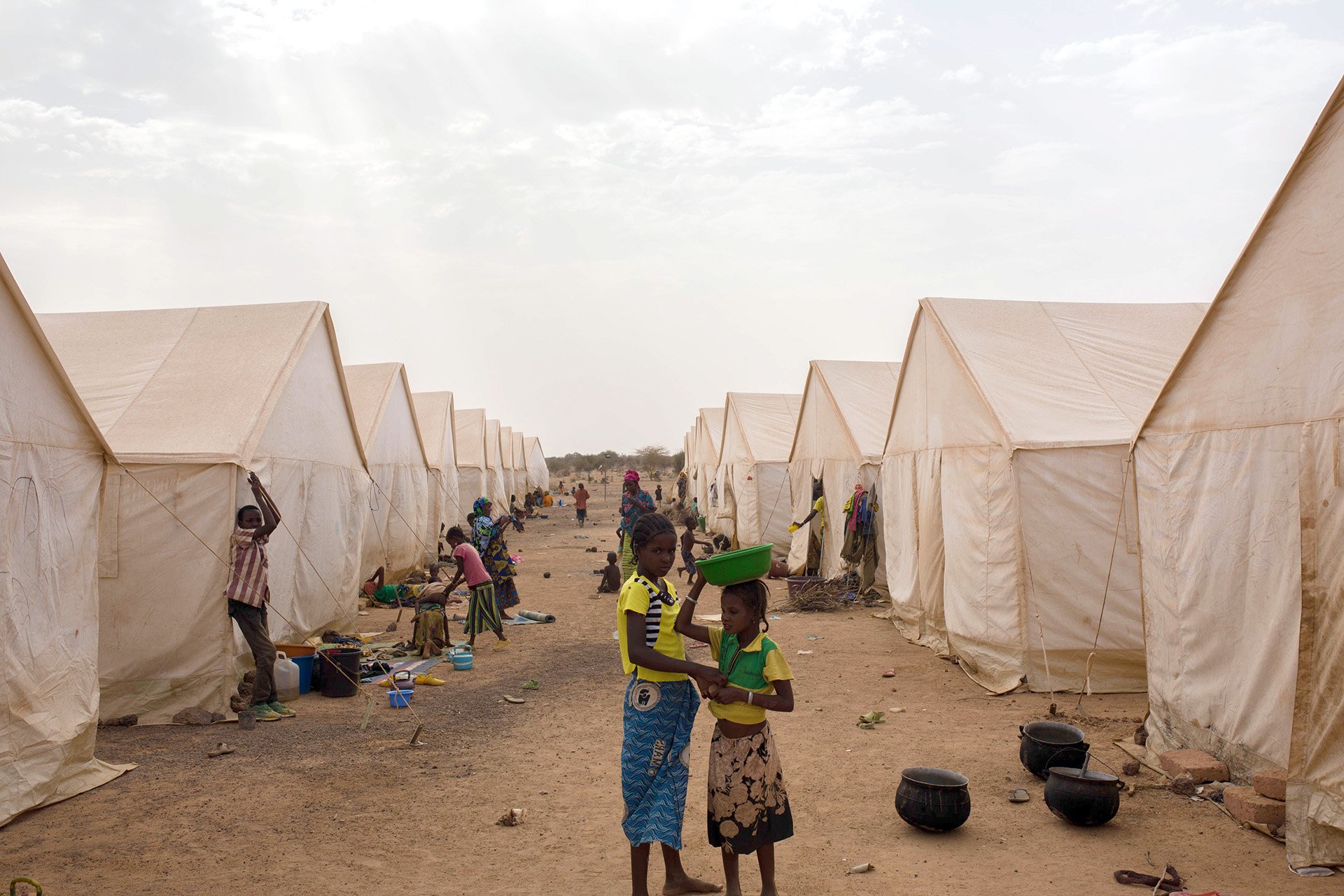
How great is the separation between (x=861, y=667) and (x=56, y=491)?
23.5ft

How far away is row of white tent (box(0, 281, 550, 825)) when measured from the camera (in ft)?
17.3

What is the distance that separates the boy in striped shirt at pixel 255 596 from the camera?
7.37 meters

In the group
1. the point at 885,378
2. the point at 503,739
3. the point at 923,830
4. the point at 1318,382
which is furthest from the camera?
the point at 885,378

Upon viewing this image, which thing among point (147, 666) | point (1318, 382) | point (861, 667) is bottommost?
point (861, 667)

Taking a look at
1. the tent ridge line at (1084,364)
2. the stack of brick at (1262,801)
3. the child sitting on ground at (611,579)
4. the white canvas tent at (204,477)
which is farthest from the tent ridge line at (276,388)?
the tent ridge line at (1084,364)

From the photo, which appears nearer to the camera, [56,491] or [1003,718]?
[56,491]

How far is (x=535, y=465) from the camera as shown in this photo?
52.9 m

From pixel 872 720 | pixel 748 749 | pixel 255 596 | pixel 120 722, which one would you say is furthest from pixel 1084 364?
pixel 120 722

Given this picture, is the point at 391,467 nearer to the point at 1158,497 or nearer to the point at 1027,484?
the point at 1027,484

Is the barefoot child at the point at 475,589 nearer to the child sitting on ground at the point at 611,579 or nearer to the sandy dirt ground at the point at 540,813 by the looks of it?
the sandy dirt ground at the point at 540,813

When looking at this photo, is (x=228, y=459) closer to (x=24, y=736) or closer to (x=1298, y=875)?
(x=24, y=736)

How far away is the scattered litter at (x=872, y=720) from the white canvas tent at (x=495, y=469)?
21943 millimetres

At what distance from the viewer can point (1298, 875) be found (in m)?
4.16

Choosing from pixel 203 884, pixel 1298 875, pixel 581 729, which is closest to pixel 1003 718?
pixel 1298 875
